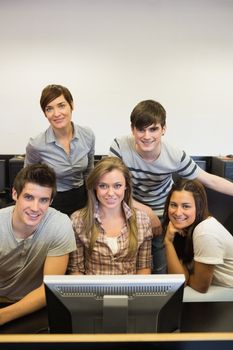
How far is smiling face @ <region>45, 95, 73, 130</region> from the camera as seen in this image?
6.27 ft

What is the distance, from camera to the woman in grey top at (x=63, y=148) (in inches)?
75.8

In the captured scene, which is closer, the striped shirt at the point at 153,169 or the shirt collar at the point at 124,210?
the shirt collar at the point at 124,210

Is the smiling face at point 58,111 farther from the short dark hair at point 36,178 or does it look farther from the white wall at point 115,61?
the white wall at point 115,61

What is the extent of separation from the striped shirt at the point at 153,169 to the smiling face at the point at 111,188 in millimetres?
302

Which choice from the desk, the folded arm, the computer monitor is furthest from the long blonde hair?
the desk

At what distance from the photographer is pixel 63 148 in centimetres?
199

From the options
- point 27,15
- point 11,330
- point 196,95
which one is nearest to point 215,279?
point 11,330

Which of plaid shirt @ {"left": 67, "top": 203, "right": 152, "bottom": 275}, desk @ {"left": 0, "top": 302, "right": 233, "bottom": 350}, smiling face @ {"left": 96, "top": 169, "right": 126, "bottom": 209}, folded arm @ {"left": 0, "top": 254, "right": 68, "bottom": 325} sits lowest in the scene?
folded arm @ {"left": 0, "top": 254, "right": 68, "bottom": 325}

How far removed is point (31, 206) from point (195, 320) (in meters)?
0.78

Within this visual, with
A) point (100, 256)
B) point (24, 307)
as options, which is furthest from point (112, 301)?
point (100, 256)

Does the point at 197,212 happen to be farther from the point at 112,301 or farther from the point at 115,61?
the point at 115,61

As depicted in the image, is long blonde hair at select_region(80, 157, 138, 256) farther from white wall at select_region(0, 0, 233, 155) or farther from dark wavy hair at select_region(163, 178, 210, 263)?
white wall at select_region(0, 0, 233, 155)

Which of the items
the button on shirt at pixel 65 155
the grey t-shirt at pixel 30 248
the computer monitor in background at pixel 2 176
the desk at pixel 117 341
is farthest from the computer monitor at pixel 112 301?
the computer monitor in background at pixel 2 176

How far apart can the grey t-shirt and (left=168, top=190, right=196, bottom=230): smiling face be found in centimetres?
54
